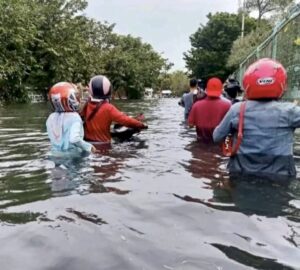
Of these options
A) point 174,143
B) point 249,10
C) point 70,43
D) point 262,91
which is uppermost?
point 249,10

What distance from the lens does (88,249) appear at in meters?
3.32

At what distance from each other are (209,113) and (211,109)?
82 millimetres

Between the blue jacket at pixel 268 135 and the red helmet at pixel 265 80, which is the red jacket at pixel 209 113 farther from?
the red helmet at pixel 265 80

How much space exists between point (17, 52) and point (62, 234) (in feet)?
108

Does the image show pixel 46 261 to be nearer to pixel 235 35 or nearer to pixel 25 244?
pixel 25 244

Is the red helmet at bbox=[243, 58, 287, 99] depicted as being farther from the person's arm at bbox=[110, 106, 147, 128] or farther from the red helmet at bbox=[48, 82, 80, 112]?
the person's arm at bbox=[110, 106, 147, 128]

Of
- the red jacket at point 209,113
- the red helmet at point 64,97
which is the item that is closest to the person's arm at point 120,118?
the red jacket at point 209,113

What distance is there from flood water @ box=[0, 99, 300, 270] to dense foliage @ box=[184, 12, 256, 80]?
60.5 metres

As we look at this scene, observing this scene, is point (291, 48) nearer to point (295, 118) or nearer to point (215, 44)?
point (295, 118)

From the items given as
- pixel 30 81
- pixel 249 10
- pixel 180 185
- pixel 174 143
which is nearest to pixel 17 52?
pixel 30 81

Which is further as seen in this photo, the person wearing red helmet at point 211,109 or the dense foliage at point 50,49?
the dense foliage at point 50,49

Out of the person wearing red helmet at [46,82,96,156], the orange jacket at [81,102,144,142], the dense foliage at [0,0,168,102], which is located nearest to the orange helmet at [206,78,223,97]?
the orange jacket at [81,102,144,142]

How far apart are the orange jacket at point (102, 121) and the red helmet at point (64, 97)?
151 centimetres

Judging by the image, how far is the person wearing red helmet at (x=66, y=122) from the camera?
6.46 m
